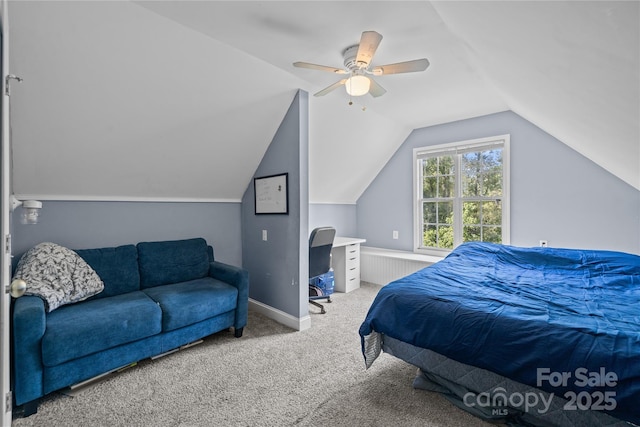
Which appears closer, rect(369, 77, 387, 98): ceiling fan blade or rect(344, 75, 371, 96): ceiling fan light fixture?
rect(344, 75, 371, 96): ceiling fan light fixture

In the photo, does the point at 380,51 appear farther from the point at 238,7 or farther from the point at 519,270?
the point at 519,270

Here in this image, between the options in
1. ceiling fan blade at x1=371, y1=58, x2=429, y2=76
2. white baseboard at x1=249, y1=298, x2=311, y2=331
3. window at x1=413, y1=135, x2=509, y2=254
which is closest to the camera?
ceiling fan blade at x1=371, y1=58, x2=429, y2=76

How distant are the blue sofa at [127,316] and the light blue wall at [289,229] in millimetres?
473

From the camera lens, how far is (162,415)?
1721 millimetres

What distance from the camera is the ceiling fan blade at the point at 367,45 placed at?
1.70 meters

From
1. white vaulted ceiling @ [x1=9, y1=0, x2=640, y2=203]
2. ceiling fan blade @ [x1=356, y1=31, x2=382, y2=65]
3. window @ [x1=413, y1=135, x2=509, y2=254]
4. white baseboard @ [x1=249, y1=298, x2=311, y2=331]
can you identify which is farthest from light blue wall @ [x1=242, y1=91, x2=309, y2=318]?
window @ [x1=413, y1=135, x2=509, y2=254]

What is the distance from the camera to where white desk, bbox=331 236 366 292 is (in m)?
4.15

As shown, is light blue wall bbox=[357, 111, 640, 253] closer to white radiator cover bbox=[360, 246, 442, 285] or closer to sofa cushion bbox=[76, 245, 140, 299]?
white radiator cover bbox=[360, 246, 442, 285]

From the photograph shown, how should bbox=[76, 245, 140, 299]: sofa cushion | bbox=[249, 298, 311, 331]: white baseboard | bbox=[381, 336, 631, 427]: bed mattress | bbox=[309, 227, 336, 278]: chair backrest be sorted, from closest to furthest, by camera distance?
bbox=[381, 336, 631, 427]: bed mattress, bbox=[76, 245, 140, 299]: sofa cushion, bbox=[249, 298, 311, 331]: white baseboard, bbox=[309, 227, 336, 278]: chair backrest

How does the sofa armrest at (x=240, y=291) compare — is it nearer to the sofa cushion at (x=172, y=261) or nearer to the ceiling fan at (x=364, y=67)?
the sofa cushion at (x=172, y=261)

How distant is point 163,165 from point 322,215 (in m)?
2.39

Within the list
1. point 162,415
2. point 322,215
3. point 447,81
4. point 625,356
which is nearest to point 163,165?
point 162,415

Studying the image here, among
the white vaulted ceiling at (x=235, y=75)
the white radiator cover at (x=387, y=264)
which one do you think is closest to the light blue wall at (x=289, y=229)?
the white vaulted ceiling at (x=235, y=75)

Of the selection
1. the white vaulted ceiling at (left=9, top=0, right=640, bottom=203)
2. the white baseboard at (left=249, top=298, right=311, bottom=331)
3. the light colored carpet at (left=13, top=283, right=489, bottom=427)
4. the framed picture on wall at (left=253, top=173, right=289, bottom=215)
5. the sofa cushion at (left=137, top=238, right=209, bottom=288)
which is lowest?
the light colored carpet at (left=13, top=283, right=489, bottom=427)
